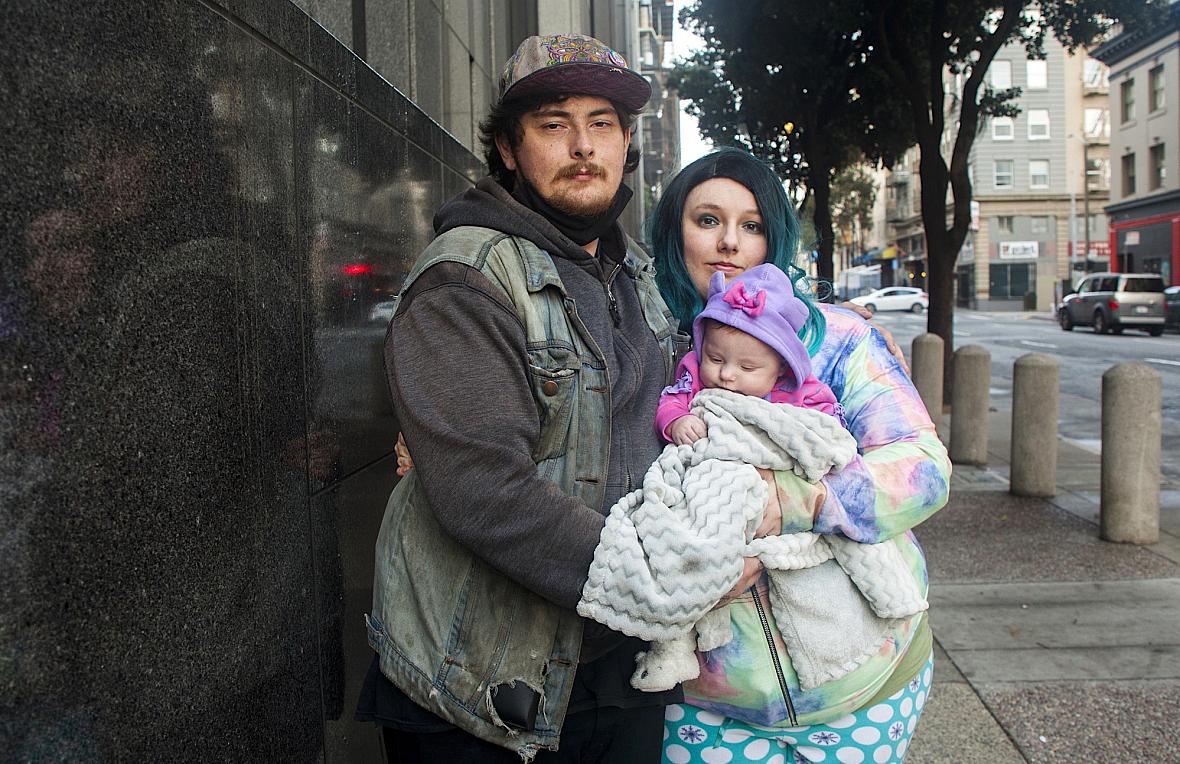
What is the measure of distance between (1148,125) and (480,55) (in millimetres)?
44539

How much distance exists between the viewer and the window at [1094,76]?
56969 millimetres

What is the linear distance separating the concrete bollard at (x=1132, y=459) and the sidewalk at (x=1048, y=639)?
6.3 inches

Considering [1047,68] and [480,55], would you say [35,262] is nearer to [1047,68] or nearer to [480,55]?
[480,55]

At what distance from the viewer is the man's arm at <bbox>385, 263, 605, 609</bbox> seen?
171cm

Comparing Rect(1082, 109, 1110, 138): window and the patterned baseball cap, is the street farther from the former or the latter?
Rect(1082, 109, 1110, 138): window

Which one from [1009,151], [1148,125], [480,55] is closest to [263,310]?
[480,55]

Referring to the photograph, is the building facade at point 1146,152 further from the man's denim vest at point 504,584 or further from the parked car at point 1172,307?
the man's denim vest at point 504,584

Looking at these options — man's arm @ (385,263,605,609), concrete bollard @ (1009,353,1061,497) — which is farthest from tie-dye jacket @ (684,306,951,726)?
concrete bollard @ (1009,353,1061,497)

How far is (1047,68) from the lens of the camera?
2270 inches

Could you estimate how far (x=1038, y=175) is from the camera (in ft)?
195

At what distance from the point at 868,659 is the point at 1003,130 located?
64151mm

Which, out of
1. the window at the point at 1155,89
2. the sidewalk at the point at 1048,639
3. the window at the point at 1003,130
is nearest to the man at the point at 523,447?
the sidewalk at the point at 1048,639

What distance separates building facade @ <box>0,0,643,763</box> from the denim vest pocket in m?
0.61

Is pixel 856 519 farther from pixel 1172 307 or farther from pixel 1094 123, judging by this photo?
pixel 1094 123
